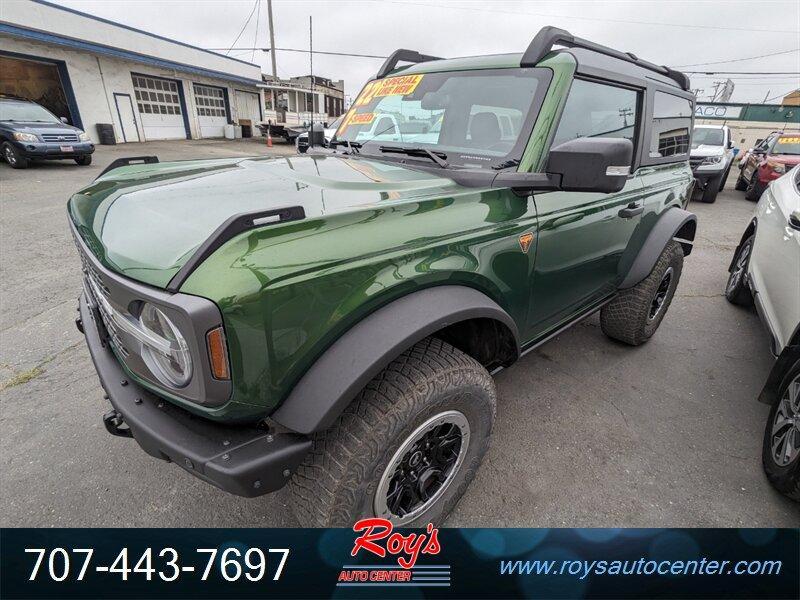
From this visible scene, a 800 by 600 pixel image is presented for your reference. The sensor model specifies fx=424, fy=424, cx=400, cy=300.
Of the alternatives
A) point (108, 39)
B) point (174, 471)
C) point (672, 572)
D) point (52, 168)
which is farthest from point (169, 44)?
point (672, 572)

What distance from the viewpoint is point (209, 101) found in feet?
77.7

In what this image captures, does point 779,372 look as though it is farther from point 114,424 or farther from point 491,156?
point 114,424

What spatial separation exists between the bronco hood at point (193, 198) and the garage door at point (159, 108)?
21.6 meters

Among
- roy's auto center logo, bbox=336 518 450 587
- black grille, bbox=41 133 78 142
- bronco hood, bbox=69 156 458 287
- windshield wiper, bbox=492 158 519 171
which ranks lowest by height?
roy's auto center logo, bbox=336 518 450 587

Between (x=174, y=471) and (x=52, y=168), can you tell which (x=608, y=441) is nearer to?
(x=174, y=471)

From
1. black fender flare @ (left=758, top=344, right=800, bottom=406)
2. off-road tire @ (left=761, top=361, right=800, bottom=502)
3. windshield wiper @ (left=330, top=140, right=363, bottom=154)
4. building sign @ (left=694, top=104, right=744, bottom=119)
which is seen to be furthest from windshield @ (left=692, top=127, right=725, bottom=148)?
building sign @ (left=694, top=104, right=744, bottom=119)

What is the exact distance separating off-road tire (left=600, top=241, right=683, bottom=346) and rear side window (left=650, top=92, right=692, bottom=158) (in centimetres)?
73

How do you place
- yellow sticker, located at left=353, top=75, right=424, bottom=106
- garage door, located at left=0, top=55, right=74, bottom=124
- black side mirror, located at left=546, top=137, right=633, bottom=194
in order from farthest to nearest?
garage door, located at left=0, top=55, right=74, bottom=124 → yellow sticker, located at left=353, top=75, right=424, bottom=106 → black side mirror, located at left=546, top=137, right=633, bottom=194

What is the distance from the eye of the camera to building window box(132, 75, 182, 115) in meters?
19.2

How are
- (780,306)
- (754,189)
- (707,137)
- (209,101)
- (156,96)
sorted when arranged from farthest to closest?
(209,101), (156,96), (707,137), (754,189), (780,306)

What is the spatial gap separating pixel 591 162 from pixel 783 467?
190 cm

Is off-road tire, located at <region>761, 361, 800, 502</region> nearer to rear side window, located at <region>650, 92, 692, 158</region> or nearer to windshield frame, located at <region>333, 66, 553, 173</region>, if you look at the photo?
rear side window, located at <region>650, 92, 692, 158</region>

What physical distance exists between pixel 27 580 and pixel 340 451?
139 cm

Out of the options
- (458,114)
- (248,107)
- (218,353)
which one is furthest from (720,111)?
(218,353)
